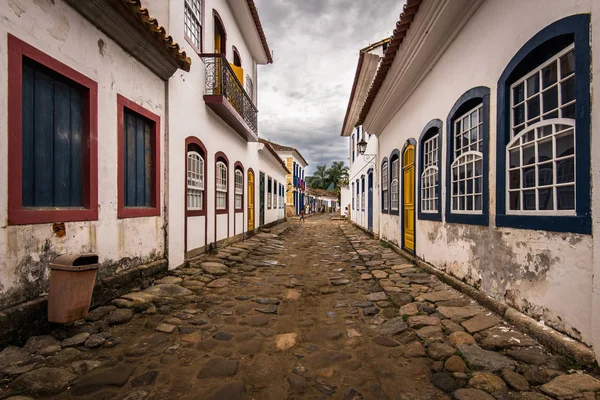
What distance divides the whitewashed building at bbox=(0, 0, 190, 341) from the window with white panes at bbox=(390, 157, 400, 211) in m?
5.81

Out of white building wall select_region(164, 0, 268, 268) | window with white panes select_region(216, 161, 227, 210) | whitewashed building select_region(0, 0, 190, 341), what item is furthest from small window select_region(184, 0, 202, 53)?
window with white panes select_region(216, 161, 227, 210)

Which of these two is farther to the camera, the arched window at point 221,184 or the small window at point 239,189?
the small window at point 239,189

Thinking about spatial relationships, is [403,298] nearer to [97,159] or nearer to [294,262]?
[294,262]

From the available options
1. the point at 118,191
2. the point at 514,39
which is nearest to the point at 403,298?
the point at 514,39

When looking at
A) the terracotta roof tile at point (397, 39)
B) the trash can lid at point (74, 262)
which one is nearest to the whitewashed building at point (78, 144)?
the trash can lid at point (74, 262)

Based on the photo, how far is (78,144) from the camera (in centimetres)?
366

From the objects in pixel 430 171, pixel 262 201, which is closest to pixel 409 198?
pixel 430 171

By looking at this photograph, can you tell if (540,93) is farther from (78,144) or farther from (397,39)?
(78,144)

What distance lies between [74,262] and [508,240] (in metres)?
4.48

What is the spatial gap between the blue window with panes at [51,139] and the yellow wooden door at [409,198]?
6020 millimetres

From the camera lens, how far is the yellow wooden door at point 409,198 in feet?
22.4

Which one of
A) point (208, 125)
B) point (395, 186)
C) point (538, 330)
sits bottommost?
point (538, 330)

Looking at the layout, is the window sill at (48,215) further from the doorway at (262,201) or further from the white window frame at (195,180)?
the doorway at (262,201)

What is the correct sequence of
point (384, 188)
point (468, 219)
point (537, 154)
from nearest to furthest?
point (537, 154), point (468, 219), point (384, 188)
